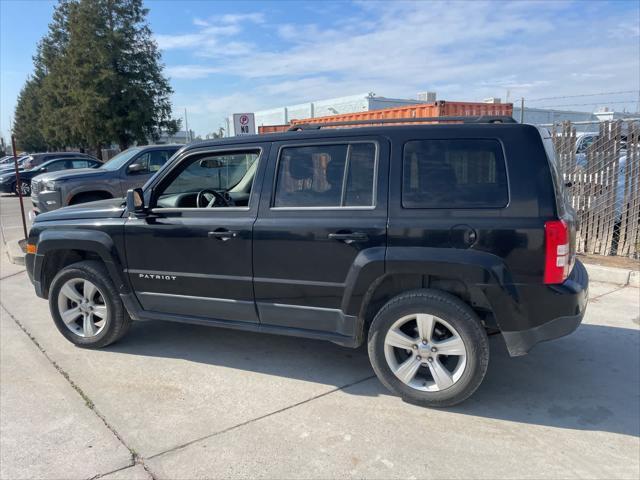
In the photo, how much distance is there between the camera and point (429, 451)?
291 centimetres

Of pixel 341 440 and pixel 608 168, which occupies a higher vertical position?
pixel 608 168

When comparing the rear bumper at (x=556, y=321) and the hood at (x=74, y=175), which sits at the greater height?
the hood at (x=74, y=175)

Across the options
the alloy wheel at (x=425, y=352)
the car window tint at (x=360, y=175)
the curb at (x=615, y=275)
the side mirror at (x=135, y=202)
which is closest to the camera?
the alloy wheel at (x=425, y=352)

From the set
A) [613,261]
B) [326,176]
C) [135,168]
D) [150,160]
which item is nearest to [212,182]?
[326,176]

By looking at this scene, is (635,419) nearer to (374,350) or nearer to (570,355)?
(570,355)

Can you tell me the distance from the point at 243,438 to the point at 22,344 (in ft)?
9.42

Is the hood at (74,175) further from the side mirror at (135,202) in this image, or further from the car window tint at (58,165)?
the car window tint at (58,165)

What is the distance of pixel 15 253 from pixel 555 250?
28.4 feet

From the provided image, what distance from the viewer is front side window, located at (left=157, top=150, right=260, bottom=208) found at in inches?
160

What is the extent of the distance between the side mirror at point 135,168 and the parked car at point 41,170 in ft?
21.6

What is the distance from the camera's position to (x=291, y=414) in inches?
132

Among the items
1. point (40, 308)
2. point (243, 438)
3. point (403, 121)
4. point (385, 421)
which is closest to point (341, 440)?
point (385, 421)

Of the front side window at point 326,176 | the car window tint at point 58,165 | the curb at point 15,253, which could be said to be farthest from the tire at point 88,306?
the car window tint at point 58,165

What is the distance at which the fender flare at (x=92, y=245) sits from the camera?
13.8ft
